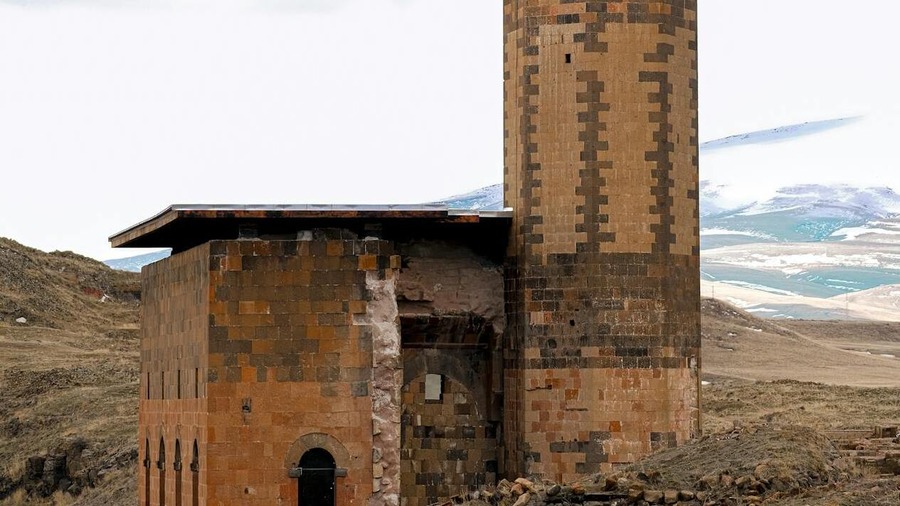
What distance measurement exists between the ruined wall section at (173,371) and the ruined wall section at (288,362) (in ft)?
1.11

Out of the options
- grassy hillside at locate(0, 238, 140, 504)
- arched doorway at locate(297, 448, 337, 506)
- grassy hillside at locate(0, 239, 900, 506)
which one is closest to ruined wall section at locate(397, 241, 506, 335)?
arched doorway at locate(297, 448, 337, 506)

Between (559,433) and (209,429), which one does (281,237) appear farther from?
(559,433)

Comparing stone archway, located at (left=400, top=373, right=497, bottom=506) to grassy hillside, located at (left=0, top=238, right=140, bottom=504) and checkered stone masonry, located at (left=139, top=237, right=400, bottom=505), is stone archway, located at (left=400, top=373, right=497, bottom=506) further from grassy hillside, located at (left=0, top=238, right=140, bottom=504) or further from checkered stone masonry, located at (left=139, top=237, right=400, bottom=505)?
grassy hillside, located at (left=0, top=238, right=140, bottom=504)

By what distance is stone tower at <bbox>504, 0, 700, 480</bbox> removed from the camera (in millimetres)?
28797

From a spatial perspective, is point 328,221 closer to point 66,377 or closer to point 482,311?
point 482,311

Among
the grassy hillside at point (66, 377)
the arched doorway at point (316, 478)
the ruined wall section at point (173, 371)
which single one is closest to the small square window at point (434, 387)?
the ruined wall section at point (173, 371)

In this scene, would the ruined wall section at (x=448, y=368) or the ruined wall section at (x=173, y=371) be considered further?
the ruined wall section at (x=448, y=368)

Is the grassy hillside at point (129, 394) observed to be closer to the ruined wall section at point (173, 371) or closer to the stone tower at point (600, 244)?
the stone tower at point (600, 244)

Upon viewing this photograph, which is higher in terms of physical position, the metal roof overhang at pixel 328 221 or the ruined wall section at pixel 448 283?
the metal roof overhang at pixel 328 221

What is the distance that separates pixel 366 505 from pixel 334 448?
0.90 m

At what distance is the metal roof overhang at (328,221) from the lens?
2695 cm

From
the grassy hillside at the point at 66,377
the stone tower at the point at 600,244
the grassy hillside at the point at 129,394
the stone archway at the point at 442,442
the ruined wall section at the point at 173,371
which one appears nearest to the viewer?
the grassy hillside at the point at 129,394

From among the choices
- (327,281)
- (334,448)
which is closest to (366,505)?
(334,448)

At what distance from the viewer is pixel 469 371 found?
1208 inches
